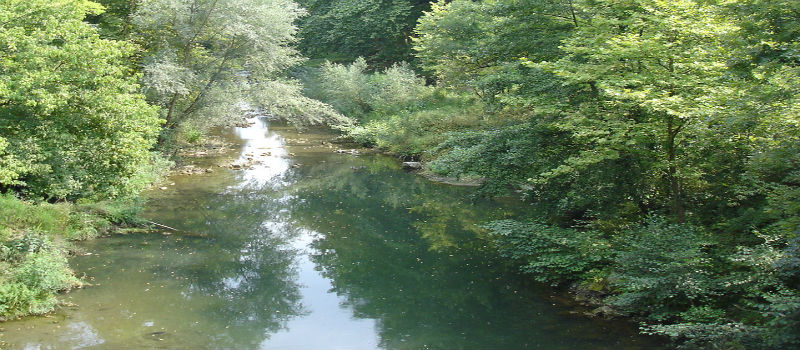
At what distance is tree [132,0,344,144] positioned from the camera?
2041 cm

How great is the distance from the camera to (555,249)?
36.7 feet

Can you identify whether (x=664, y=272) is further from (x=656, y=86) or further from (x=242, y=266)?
(x=242, y=266)

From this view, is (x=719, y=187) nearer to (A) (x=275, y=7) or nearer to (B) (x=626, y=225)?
(B) (x=626, y=225)

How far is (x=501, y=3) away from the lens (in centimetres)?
1409

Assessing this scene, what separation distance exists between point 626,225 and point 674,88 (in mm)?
2784

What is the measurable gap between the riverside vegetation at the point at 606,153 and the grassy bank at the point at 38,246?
0.12 feet

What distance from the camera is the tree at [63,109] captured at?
11.5 metres

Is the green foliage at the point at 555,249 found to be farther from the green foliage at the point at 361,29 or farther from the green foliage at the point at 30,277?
the green foliage at the point at 361,29

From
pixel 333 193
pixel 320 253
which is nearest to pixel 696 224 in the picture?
pixel 320 253

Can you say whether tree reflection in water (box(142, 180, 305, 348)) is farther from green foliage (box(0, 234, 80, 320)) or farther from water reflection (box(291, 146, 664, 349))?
green foliage (box(0, 234, 80, 320))

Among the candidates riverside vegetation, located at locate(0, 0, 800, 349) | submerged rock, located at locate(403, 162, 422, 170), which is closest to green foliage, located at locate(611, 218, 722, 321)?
riverside vegetation, located at locate(0, 0, 800, 349)

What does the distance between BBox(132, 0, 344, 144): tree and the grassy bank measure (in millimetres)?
7056

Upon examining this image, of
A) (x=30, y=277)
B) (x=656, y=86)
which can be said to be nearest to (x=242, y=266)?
(x=30, y=277)

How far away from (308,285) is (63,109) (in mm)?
6456
